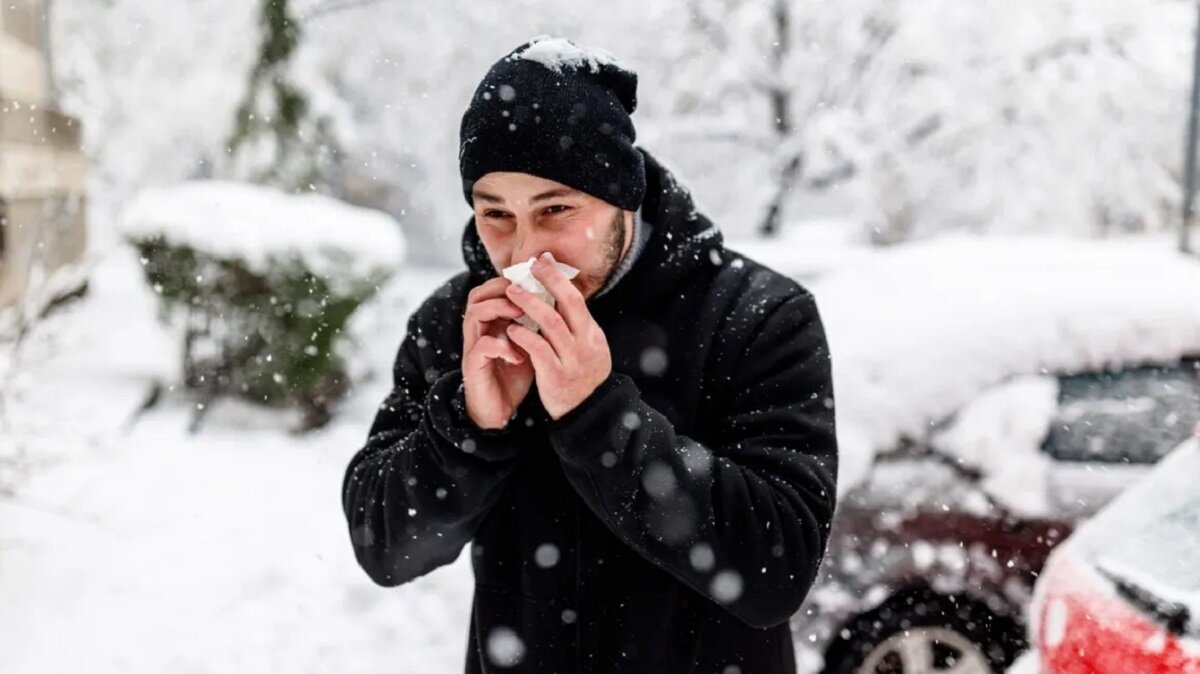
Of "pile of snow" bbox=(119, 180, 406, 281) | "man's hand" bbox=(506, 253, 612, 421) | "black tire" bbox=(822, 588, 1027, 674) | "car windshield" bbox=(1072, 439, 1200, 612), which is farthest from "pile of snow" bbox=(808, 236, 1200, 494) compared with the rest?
"pile of snow" bbox=(119, 180, 406, 281)

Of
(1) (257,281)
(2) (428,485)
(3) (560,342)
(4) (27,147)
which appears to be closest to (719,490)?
(3) (560,342)

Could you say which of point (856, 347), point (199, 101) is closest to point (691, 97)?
point (199, 101)

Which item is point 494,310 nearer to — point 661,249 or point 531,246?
point 531,246

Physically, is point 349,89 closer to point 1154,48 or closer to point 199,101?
point 199,101

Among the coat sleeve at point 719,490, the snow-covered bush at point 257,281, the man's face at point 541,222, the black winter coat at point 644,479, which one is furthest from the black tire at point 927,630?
the snow-covered bush at point 257,281

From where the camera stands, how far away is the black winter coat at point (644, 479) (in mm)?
1425

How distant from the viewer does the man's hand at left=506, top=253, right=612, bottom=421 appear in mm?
1345

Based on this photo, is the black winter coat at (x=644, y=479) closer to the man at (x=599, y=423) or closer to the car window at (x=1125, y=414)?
the man at (x=599, y=423)

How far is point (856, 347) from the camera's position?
3439 millimetres

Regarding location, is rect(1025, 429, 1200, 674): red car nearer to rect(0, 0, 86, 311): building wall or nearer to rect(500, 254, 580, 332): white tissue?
rect(500, 254, 580, 332): white tissue

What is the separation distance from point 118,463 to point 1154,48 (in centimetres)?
1317

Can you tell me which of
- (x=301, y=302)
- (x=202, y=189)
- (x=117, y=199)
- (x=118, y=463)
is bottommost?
(x=117, y=199)

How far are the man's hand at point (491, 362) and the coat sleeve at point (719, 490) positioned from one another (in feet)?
0.26

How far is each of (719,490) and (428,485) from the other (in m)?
0.43
